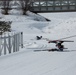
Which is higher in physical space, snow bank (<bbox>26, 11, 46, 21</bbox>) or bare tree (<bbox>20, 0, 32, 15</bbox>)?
bare tree (<bbox>20, 0, 32, 15</bbox>)

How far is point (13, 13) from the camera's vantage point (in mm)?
48625

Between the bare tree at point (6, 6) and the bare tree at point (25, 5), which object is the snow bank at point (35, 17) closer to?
the bare tree at point (25, 5)

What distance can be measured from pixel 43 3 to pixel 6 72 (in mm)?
42002

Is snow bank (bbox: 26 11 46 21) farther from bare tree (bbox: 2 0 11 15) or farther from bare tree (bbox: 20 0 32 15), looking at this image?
bare tree (bbox: 2 0 11 15)

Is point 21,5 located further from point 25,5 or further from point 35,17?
point 35,17

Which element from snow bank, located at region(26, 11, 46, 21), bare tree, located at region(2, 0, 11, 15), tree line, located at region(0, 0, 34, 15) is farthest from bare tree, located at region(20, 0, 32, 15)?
bare tree, located at region(2, 0, 11, 15)

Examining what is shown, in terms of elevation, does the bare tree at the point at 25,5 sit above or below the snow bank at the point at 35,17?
above

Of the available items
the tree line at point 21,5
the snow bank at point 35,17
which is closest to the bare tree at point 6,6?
the tree line at point 21,5

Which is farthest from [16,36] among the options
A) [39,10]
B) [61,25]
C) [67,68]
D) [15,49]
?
[39,10]

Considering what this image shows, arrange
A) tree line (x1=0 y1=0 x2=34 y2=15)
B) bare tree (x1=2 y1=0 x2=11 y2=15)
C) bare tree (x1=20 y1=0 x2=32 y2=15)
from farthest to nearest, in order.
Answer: bare tree (x1=20 y1=0 x2=32 y2=15)
tree line (x1=0 y1=0 x2=34 y2=15)
bare tree (x1=2 y1=0 x2=11 y2=15)

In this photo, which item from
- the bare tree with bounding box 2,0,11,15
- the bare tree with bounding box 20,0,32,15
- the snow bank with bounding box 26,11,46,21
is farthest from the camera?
the bare tree with bounding box 20,0,32,15

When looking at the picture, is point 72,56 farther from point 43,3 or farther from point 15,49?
point 43,3

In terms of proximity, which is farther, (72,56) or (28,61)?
(72,56)

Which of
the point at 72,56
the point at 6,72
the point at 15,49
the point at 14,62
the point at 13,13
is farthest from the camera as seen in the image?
the point at 13,13
